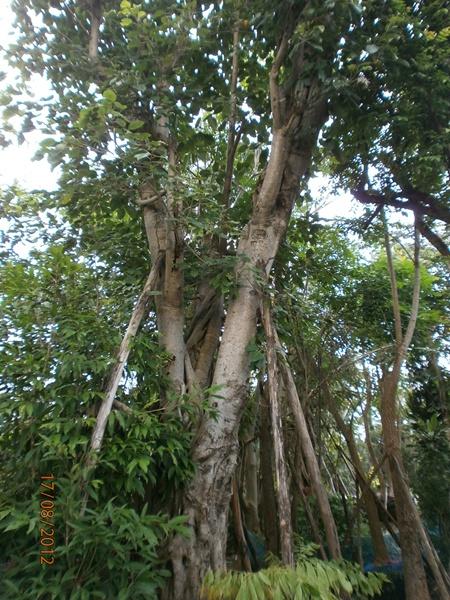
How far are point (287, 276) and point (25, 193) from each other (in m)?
2.77

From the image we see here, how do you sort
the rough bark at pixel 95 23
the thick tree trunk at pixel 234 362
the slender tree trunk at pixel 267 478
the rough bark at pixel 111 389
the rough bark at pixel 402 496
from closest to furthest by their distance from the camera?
1. the rough bark at pixel 111 389
2. the thick tree trunk at pixel 234 362
3. the rough bark at pixel 95 23
4. the rough bark at pixel 402 496
5. the slender tree trunk at pixel 267 478

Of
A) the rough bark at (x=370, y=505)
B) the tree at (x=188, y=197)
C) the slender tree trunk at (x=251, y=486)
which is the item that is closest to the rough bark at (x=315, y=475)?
the tree at (x=188, y=197)

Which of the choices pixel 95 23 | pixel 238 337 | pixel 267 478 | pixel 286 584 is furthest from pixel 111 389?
pixel 95 23

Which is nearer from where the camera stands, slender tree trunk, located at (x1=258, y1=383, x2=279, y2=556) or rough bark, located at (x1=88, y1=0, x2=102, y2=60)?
rough bark, located at (x1=88, y1=0, x2=102, y2=60)

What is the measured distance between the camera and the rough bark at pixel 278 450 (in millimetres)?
2243

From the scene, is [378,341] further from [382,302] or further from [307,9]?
[307,9]

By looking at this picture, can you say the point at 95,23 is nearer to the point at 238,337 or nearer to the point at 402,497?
the point at 238,337

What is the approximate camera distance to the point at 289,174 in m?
3.57

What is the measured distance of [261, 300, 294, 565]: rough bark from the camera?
2.24 metres
